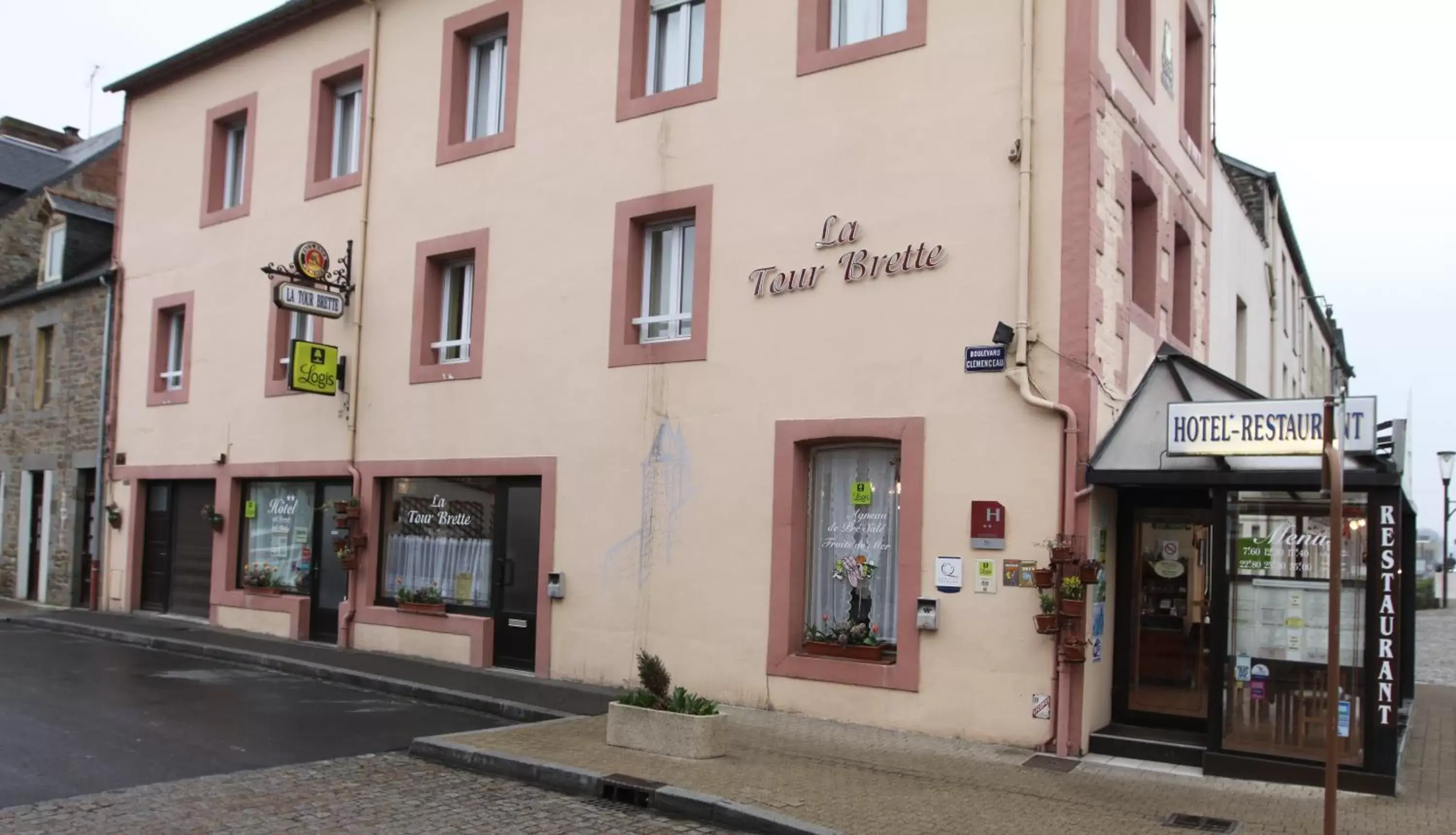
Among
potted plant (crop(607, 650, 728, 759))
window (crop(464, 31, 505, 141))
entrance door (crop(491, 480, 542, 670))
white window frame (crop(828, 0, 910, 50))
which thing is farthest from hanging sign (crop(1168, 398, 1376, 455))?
window (crop(464, 31, 505, 141))

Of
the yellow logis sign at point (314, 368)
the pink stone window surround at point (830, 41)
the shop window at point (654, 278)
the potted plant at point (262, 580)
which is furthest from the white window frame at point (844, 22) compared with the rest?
the potted plant at point (262, 580)

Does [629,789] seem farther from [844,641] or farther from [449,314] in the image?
[449,314]

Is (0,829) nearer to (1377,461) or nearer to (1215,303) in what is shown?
(1377,461)

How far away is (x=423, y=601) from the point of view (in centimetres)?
1459

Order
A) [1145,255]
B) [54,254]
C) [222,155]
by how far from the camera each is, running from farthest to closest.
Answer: [54,254]
[222,155]
[1145,255]

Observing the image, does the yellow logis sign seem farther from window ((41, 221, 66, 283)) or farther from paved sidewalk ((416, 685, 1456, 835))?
window ((41, 221, 66, 283))

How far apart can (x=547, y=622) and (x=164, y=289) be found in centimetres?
988

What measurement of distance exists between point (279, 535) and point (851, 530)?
9.46m

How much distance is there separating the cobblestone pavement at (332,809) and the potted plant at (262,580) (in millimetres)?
8733

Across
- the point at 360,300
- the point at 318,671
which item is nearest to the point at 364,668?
the point at 318,671

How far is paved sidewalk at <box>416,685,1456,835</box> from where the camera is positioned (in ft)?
24.6

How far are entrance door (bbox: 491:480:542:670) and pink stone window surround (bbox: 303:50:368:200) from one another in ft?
17.7

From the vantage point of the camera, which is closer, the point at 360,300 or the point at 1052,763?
the point at 1052,763

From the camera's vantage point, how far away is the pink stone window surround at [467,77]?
14.2 metres
